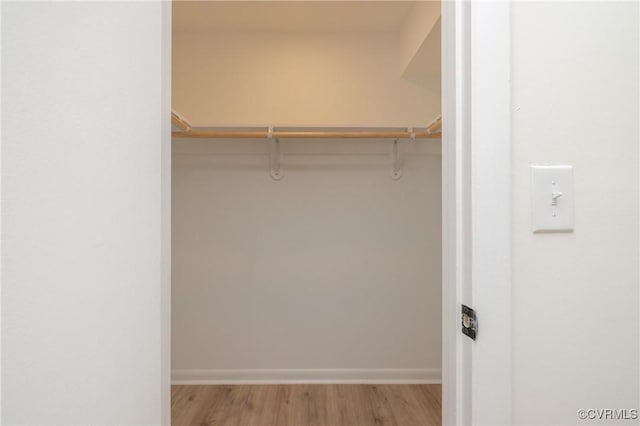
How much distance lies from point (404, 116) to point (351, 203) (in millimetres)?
653

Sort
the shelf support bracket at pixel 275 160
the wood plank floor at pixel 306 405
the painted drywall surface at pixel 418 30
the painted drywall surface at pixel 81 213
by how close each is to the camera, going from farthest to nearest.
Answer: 1. the shelf support bracket at pixel 275 160
2. the wood plank floor at pixel 306 405
3. the painted drywall surface at pixel 418 30
4. the painted drywall surface at pixel 81 213

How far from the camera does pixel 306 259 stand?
2.33 metres

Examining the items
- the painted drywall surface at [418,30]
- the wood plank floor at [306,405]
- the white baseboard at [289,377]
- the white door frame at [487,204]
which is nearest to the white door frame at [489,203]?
the white door frame at [487,204]

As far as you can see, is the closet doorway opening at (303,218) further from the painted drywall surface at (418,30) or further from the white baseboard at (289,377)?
the painted drywall surface at (418,30)

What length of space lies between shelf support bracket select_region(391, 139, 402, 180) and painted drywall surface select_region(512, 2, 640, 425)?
1647 millimetres

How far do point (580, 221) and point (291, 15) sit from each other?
2.00 m

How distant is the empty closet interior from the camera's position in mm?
2289

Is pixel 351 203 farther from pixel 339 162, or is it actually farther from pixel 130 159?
pixel 130 159

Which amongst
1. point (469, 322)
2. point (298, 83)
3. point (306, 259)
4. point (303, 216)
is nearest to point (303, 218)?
point (303, 216)

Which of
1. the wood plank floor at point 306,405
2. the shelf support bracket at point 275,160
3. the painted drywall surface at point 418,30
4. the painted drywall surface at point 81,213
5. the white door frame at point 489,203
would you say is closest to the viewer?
the painted drywall surface at point 81,213

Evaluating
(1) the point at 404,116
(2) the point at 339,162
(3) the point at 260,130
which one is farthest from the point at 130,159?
(1) the point at 404,116

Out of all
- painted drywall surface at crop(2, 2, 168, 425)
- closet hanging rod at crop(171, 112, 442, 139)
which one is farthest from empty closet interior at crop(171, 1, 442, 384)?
painted drywall surface at crop(2, 2, 168, 425)

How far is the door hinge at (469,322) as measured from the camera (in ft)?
1.97

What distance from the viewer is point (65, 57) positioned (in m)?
0.47
